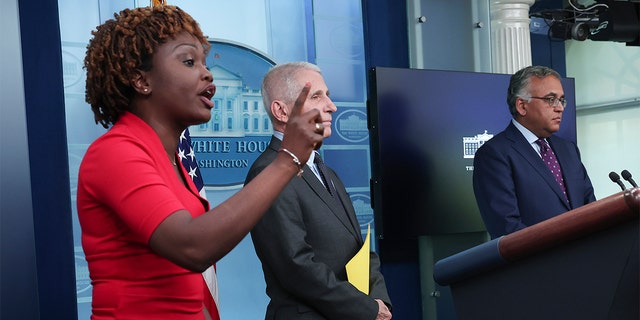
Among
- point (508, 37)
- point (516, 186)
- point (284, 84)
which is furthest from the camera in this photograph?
point (508, 37)

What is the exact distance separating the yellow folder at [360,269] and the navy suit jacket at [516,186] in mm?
1014

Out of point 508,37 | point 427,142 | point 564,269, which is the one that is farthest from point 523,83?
point 564,269

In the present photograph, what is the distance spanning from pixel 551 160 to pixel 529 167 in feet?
0.64

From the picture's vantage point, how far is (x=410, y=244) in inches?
197

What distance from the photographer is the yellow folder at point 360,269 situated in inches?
102

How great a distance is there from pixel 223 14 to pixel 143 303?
3028 mm

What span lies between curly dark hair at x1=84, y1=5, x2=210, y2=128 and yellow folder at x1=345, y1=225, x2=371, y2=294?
3.81ft

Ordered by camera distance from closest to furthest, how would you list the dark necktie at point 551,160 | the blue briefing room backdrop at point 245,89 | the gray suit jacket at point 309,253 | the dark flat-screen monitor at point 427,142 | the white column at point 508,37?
the gray suit jacket at point 309,253, the dark necktie at point 551,160, the blue briefing room backdrop at point 245,89, the dark flat-screen monitor at point 427,142, the white column at point 508,37

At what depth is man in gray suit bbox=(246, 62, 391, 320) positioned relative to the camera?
2.52 metres

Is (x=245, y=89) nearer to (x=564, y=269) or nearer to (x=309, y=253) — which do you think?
(x=309, y=253)

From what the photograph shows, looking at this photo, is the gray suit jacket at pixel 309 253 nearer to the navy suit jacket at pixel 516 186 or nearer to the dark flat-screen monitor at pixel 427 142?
the navy suit jacket at pixel 516 186

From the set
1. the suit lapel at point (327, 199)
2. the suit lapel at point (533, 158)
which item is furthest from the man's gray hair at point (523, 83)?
the suit lapel at point (327, 199)

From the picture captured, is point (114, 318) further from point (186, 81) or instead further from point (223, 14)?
point (223, 14)

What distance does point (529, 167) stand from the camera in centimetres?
359
